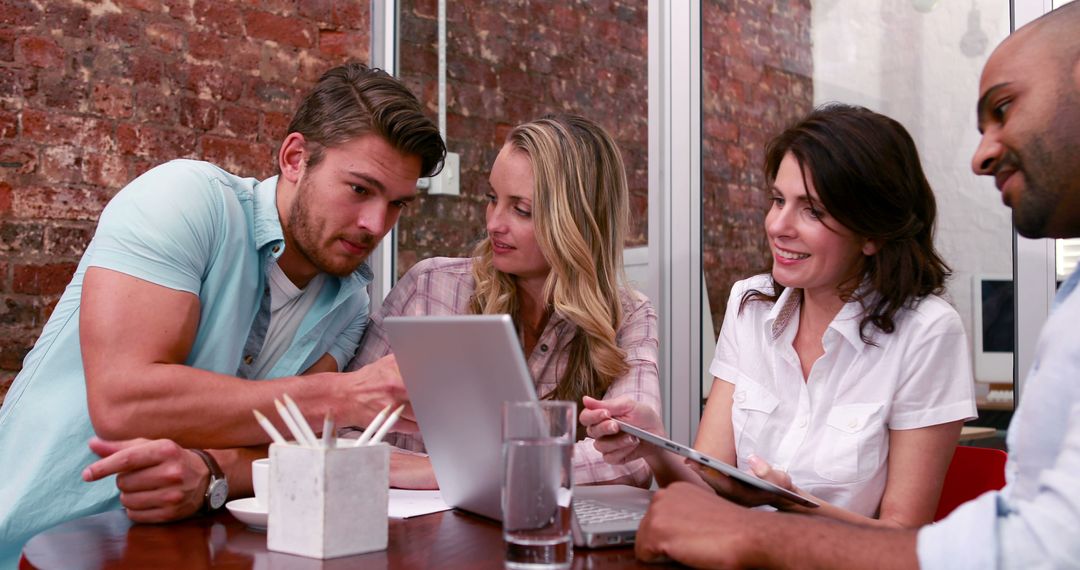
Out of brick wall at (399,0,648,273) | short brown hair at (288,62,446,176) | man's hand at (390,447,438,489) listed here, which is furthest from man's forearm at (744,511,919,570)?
brick wall at (399,0,648,273)

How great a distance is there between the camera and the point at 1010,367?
1934 mm

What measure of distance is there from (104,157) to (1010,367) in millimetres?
2237

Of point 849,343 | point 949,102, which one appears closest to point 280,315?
point 849,343

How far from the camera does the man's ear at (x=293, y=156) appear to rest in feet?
6.73

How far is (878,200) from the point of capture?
179cm

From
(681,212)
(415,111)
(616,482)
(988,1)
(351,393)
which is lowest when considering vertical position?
(616,482)

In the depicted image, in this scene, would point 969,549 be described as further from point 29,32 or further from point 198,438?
point 29,32

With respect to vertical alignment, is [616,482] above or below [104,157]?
below

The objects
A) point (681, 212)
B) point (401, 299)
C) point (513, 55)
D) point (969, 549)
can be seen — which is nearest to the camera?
point (969, 549)

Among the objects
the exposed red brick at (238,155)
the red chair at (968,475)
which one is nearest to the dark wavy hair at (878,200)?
the red chair at (968,475)

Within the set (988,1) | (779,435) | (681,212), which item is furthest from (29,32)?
(988,1)

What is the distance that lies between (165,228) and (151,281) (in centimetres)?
10

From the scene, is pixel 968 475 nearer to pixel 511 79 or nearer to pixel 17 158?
pixel 511 79

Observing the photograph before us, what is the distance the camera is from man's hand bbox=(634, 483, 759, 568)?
1009mm
